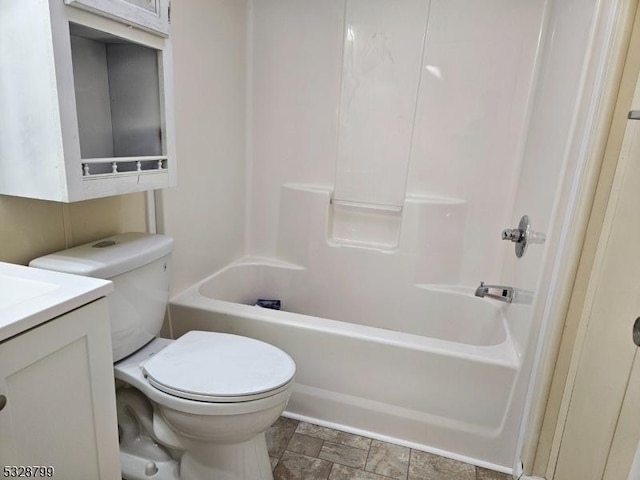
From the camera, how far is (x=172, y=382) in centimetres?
112

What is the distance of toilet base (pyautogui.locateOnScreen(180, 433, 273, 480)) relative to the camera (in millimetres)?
1230

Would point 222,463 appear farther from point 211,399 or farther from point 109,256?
point 109,256

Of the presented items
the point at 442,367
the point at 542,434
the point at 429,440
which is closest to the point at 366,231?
the point at 442,367

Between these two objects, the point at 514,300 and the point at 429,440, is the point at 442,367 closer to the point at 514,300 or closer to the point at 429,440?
the point at 429,440

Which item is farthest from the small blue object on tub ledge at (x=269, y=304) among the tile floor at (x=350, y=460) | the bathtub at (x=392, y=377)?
the tile floor at (x=350, y=460)

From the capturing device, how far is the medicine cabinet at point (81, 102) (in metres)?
0.91

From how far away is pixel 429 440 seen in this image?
1.54 meters

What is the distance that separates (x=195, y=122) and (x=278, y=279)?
3.26 feet

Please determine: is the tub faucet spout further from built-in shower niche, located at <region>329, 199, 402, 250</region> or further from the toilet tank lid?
the toilet tank lid

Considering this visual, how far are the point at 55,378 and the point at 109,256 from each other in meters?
0.43

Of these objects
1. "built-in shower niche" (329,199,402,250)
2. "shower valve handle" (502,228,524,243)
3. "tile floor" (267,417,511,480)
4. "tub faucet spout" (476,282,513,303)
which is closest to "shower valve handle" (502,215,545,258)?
"shower valve handle" (502,228,524,243)

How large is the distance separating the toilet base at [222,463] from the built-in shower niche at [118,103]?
2.93 ft

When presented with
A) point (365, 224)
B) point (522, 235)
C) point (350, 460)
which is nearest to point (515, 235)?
point (522, 235)

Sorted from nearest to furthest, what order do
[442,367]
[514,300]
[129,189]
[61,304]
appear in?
[61,304]
[129,189]
[442,367]
[514,300]
